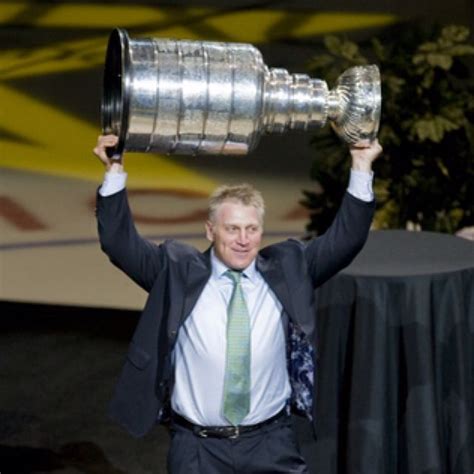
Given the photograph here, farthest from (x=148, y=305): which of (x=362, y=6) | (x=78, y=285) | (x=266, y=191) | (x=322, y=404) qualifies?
(x=362, y=6)

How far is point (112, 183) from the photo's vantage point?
303 centimetres

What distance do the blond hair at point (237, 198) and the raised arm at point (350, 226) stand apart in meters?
0.20

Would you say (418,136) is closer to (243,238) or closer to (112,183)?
(243,238)

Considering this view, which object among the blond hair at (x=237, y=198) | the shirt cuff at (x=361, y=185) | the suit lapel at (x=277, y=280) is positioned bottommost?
the suit lapel at (x=277, y=280)

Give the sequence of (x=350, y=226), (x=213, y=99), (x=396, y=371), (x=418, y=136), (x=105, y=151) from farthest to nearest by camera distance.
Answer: (x=418, y=136) → (x=396, y=371) → (x=350, y=226) → (x=105, y=151) → (x=213, y=99)

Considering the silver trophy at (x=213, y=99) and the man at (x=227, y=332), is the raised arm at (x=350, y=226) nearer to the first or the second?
the man at (x=227, y=332)

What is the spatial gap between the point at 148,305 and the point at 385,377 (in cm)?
107

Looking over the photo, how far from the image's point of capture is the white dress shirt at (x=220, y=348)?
10.3 feet

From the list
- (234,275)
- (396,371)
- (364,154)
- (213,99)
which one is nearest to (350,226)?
(364,154)

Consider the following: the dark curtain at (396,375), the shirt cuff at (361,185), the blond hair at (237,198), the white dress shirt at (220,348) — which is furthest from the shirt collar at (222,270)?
the dark curtain at (396,375)

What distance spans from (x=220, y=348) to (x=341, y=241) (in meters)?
0.43

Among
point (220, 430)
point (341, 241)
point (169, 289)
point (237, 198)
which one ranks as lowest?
point (220, 430)

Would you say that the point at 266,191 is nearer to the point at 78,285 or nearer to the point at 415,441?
the point at 78,285

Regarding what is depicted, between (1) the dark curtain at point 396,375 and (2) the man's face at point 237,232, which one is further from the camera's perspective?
(1) the dark curtain at point 396,375
